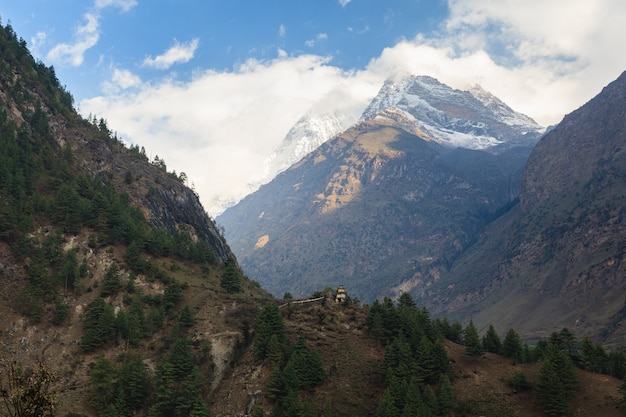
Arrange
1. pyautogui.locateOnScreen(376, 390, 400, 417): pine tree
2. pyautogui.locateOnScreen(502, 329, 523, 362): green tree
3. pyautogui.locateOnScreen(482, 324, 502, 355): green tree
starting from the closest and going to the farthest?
1. pyautogui.locateOnScreen(376, 390, 400, 417): pine tree
2. pyautogui.locateOnScreen(502, 329, 523, 362): green tree
3. pyautogui.locateOnScreen(482, 324, 502, 355): green tree

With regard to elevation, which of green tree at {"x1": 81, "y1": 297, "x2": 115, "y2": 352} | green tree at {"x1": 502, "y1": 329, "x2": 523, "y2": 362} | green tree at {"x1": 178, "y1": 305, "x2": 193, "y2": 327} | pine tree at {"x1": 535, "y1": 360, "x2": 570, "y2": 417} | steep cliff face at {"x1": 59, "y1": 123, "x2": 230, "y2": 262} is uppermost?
steep cliff face at {"x1": 59, "y1": 123, "x2": 230, "y2": 262}

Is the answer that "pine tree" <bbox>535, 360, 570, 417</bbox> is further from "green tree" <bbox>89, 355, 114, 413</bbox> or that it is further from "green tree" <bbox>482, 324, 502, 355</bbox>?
"green tree" <bbox>89, 355, 114, 413</bbox>

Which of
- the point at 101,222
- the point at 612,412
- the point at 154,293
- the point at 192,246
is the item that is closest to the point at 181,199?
the point at 192,246

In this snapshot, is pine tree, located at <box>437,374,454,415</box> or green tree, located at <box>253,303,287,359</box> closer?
pine tree, located at <box>437,374,454,415</box>

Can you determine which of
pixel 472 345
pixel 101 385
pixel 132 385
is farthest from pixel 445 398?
pixel 101 385

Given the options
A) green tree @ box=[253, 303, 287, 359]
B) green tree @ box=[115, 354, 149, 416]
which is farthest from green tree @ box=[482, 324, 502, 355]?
green tree @ box=[115, 354, 149, 416]

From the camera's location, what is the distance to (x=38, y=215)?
132m

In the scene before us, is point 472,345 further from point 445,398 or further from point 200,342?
point 200,342

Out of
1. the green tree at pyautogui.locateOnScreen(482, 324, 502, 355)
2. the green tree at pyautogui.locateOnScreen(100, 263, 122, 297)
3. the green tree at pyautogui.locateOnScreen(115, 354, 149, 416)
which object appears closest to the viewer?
the green tree at pyautogui.locateOnScreen(115, 354, 149, 416)

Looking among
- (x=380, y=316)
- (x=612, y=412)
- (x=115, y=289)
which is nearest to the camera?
(x=612, y=412)

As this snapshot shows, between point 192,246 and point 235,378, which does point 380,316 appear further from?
point 192,246

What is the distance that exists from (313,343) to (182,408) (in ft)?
94.3

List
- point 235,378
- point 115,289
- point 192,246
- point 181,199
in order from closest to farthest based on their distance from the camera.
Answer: point 235,378, point 115,289, point 192,246, point 181,199

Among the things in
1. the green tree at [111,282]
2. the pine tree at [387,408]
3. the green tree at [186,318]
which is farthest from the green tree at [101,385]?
the pine tree at [387,408]
